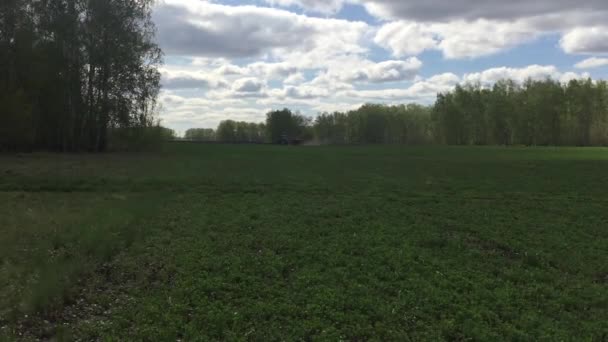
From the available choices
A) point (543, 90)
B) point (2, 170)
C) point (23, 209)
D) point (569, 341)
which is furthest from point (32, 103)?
point (543, 90)

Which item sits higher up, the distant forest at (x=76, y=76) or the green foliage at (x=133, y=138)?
the distant forest at (x=76, y=76)

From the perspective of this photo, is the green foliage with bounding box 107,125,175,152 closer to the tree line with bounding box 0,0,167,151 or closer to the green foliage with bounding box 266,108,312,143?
the tree line with bounding box 0,0,167,151

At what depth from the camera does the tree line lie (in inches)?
1767

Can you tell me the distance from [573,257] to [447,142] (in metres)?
133

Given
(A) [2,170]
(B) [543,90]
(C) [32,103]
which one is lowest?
(A) [2,170]

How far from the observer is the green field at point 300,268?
24.3 feet

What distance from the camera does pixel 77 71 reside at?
162 feet

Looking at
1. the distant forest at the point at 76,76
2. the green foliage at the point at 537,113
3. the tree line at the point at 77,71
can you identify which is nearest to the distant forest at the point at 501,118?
the green foliage at the point at 537,113

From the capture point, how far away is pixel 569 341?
7.09m

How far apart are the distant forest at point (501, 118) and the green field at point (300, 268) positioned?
346 ft

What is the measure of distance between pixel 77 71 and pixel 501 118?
104694 mm

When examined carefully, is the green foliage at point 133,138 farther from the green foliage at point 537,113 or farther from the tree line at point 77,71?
the green foliage at point 537,113

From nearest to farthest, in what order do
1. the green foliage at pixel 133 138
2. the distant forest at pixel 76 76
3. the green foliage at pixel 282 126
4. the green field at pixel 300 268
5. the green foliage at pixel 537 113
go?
the green field at pixel 300 268, the distant forest at pixel 76 76, the green foliage at pixel 133 138, the green foliage at pixel 537 113, the green foliage at pixel 282 126

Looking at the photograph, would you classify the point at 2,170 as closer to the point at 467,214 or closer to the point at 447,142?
the point at 467,214
